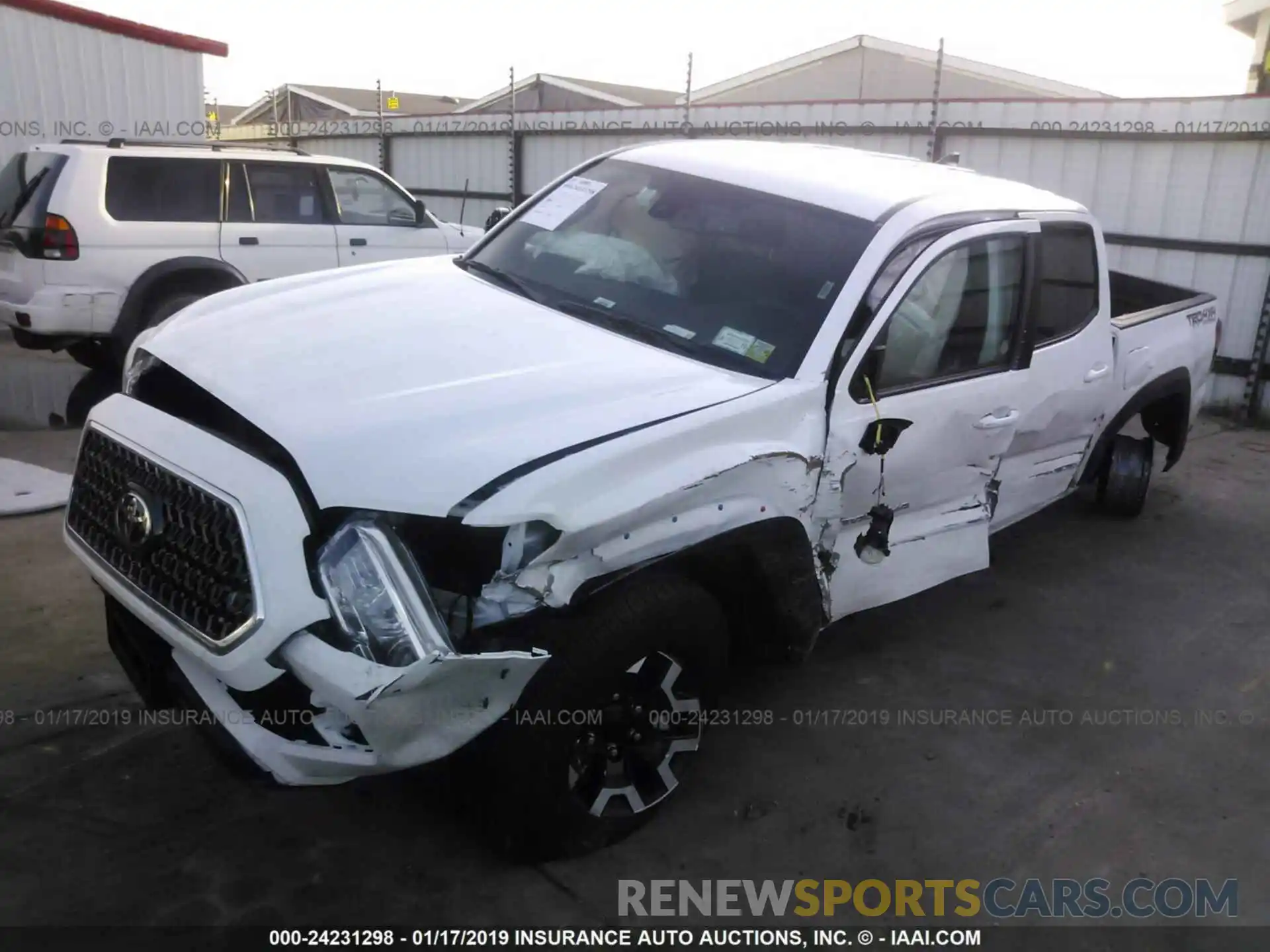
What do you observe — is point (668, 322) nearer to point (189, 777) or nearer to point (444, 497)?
point (444, 497)

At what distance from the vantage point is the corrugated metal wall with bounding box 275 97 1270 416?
8.51 meters

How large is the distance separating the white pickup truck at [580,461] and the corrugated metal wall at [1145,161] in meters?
5.28

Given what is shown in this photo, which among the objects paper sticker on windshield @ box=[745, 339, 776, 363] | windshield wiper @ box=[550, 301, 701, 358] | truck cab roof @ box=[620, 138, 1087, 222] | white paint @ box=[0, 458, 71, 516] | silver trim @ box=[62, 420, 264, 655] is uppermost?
truck cab roof @ box=[620, 138, 1087, 222]

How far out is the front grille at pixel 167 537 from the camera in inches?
95.3

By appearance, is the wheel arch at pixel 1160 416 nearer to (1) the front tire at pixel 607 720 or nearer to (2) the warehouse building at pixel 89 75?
(1) the front tire at pixel 607 720

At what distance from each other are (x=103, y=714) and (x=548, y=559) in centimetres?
194

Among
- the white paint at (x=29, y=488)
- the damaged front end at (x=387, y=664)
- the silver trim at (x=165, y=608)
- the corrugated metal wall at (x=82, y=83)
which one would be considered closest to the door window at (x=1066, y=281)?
the damaged front end at (x=387, y=664)

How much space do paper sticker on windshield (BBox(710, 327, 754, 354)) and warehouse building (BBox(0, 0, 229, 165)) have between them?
9.96m

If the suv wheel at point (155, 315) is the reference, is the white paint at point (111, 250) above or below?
above

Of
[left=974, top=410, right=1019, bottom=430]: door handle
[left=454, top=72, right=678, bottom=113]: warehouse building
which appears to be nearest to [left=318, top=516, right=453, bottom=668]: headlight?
[left=974, top=410, right=1019, bottom=430]: door handle

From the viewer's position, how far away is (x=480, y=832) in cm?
282

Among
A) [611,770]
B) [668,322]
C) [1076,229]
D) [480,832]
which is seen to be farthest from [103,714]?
[1076,229]

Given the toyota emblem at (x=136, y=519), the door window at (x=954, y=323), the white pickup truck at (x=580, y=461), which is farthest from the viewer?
the door window at (x=954, y=323)

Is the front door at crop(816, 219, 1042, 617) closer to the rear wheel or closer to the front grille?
the front grille
